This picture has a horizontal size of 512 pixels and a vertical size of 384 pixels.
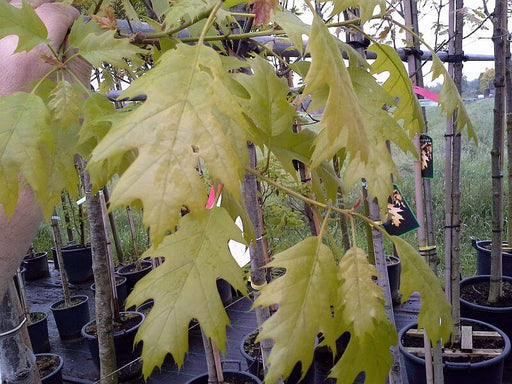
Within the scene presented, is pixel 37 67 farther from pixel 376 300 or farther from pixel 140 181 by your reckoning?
pixel 376 300

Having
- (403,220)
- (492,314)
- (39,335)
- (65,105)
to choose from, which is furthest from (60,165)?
(39,335)

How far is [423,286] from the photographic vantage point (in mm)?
627

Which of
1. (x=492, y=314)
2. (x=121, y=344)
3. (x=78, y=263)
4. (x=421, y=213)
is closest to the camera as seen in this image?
(x=421, y=213)

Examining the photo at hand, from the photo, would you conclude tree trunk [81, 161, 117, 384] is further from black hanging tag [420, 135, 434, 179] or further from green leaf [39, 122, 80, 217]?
black hanging tag [420, 135, 434, 179]

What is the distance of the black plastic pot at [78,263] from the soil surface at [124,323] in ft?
4.22

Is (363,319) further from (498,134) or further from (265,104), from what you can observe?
(498,134)

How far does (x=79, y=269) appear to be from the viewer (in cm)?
365

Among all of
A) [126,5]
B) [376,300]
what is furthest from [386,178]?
[126,5]

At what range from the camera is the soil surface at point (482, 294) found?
2158mm

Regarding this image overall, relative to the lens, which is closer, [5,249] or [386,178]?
[386,178]

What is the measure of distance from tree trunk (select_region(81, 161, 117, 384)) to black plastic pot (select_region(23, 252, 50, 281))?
2.30 meters

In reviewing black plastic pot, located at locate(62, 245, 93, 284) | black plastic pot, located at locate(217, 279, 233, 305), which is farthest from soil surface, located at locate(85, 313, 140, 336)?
black plastic pot, located at locate(62, 245, 93, 284)

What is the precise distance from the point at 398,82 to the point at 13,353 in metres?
1.27

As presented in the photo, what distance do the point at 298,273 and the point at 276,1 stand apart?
14.0 inches
